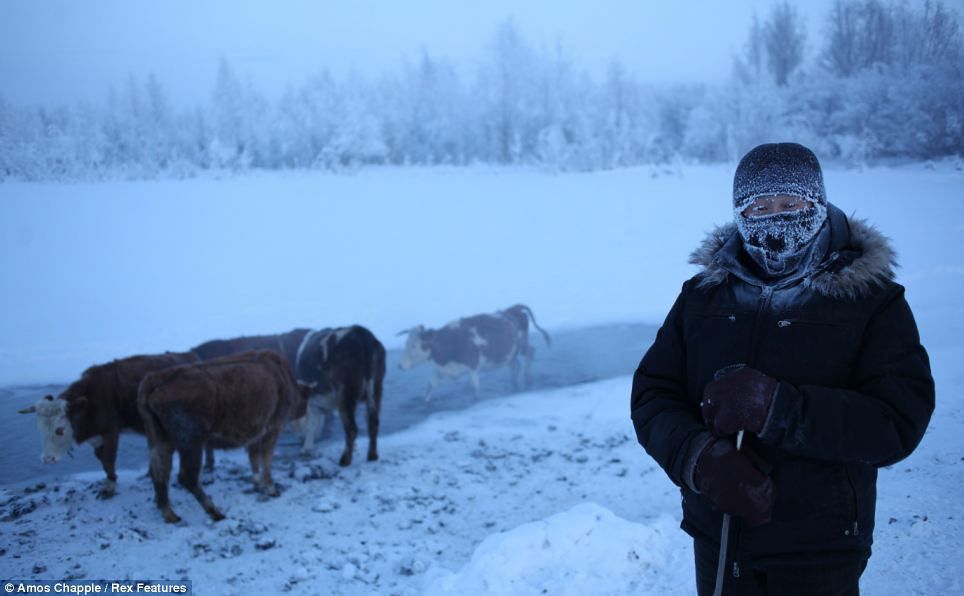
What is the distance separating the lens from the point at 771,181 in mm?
1948

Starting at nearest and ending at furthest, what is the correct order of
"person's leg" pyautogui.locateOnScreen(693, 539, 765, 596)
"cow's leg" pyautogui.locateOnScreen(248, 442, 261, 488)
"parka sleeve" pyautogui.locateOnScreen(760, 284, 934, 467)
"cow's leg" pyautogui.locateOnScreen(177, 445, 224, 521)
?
"parka sleeve" pyautogui.locateOnScreen(760, 284, 934, 467)
"person's leg" pyautogui.locateOnScreen(693, 539, 765, 596)
"cow's leg" pyautogui.locateOnScreen(177, 445, 224, 521)
"cow's leg" pyautogui.locateOnScreen(248, 442, 261, 488)

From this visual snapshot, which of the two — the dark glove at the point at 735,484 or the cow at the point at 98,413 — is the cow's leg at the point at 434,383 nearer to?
the cow at the point at 98,413

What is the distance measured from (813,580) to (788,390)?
60 cm

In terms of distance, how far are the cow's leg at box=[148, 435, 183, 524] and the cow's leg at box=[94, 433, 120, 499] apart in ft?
2.13

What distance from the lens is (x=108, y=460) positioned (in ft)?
19.5

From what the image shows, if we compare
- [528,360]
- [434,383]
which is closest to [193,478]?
[434,383]

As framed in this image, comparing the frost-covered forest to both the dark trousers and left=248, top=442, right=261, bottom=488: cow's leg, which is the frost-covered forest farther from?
the dark trousers

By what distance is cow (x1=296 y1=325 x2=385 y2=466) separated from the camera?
22.6ft

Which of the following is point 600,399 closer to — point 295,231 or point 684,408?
point 684,408

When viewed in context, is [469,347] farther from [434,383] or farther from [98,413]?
[98,413]

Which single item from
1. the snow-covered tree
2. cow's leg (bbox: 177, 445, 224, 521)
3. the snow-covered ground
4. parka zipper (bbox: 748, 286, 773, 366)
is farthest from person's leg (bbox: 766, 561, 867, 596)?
the snow-covered tree

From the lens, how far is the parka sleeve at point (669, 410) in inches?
74.4

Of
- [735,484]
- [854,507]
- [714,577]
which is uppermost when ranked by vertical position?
[735,484]

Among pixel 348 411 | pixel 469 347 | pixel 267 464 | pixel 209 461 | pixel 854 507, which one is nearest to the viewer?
pixel 854 507
